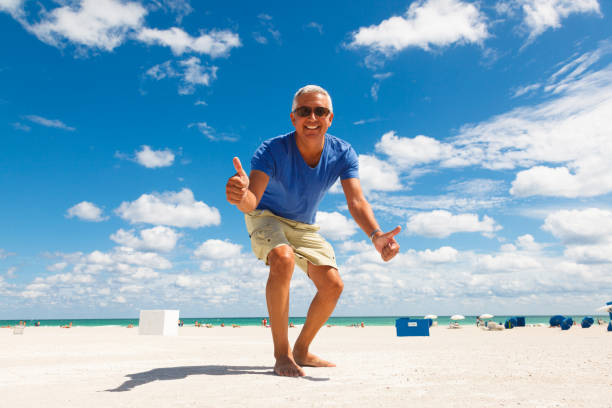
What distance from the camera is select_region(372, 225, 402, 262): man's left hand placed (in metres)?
3.50

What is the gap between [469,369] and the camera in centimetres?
366

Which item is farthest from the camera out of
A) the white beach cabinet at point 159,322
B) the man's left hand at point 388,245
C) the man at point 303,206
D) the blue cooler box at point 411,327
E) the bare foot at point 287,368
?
the white beach cabinet at point 159,322

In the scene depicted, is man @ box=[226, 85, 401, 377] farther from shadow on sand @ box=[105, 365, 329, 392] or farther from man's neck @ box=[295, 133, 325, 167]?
shadow on sand @ box=[105, 365, 329, 392]

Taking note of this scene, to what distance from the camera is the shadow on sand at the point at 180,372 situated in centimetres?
318

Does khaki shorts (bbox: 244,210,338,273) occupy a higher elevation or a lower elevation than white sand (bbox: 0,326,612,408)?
higher

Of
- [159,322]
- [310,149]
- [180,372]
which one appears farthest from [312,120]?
[159,322]

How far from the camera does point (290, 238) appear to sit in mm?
4043

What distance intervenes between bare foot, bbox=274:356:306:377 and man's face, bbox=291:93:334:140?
1910 mm

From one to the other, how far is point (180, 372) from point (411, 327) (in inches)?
519

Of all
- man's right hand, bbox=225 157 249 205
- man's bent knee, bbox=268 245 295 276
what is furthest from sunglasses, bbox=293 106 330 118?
man's bent knee, bbox=268 245 295 276

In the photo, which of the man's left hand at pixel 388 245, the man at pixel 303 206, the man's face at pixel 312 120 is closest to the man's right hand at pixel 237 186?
the man at pixel 303 206

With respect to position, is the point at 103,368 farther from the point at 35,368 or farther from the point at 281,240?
the point at 281,240

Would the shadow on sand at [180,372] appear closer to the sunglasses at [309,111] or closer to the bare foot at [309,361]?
the bare foot at [309,361]

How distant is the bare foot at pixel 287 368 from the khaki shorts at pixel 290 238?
2.63 feet
